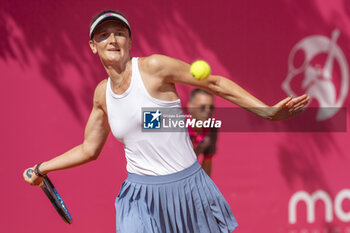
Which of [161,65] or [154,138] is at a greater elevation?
[161,65]

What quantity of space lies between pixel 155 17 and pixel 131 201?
2161 mm

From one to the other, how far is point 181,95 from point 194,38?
0.53 metres

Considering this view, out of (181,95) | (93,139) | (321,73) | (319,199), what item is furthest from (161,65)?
(319,199)

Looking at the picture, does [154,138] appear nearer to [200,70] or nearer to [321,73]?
[200,70]

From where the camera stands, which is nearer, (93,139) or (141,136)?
(141,136)

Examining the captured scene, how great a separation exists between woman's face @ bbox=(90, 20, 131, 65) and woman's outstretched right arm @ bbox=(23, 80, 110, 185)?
227 mm

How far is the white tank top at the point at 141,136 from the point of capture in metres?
2.93

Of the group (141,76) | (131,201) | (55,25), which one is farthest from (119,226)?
(55,25)

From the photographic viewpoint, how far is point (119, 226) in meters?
3.09

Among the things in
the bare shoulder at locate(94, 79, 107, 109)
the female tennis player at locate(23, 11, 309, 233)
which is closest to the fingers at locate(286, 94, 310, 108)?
the female tennis player at locate(23, 11, 309, 233)

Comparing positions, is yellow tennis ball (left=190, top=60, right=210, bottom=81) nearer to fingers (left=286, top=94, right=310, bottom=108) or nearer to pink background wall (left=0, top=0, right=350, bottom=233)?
fingers (left=286, top=94, right=310, bottom=108)

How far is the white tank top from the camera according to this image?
2.93 m

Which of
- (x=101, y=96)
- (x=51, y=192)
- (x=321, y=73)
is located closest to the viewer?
(x=101, y=96)

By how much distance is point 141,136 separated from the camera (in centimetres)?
301
